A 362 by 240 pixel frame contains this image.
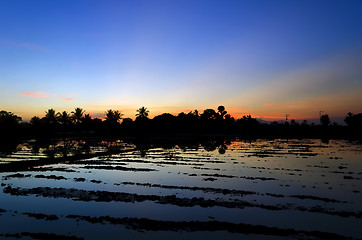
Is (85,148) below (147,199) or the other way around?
the other way around

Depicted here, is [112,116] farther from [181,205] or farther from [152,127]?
[181,205]

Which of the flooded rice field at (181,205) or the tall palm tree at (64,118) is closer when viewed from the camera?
the flooded rice field at (181,205)

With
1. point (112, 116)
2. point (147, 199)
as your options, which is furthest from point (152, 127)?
point (147, 199)

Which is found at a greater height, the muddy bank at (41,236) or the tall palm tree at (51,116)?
the tall palm tree at (51,116)

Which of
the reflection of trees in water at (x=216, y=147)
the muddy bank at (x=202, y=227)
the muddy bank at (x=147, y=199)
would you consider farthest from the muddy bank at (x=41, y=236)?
the reflection of trees in water at (x=216, y=147)

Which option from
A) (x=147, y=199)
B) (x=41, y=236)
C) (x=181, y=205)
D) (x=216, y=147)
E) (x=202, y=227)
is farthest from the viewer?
(x=216, y=147)

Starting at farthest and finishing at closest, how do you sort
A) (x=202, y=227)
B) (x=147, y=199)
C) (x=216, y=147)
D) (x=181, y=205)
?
1. (x=216, y=147)
2. (x=147, y=199)
3. (x=181, y=205)
4. (x=202, y=227)

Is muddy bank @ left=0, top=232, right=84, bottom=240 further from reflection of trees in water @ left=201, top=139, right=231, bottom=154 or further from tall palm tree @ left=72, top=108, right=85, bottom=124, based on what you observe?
tall palm tree @ left=72, top=108, right=85, bottom=124

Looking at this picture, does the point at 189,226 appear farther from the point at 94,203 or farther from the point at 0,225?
the point at 0,225

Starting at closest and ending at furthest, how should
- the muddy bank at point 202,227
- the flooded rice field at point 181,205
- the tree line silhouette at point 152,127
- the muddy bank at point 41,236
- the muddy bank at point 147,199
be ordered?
the muddy bank at point 41,236 < the muddy bank at point 202,227 < the flooded rice field at point 181,205 < the muddy bank at point 147,199 < the tree line silhouette at point 152,127

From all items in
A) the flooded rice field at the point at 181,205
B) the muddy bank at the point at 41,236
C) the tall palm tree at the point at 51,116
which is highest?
the tall palm tree at the point at 51,116

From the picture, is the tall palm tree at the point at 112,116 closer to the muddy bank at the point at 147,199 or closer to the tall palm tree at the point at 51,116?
the tall palm tree at the point at 51,116

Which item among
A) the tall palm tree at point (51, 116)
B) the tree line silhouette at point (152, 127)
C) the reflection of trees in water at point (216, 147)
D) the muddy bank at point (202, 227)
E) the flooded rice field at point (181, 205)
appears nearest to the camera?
the muddy bank at point (202, 227)

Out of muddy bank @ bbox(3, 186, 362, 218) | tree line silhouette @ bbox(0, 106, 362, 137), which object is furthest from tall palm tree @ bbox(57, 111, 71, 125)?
muddy bank @ bbox(3, 186, 362, 218)
